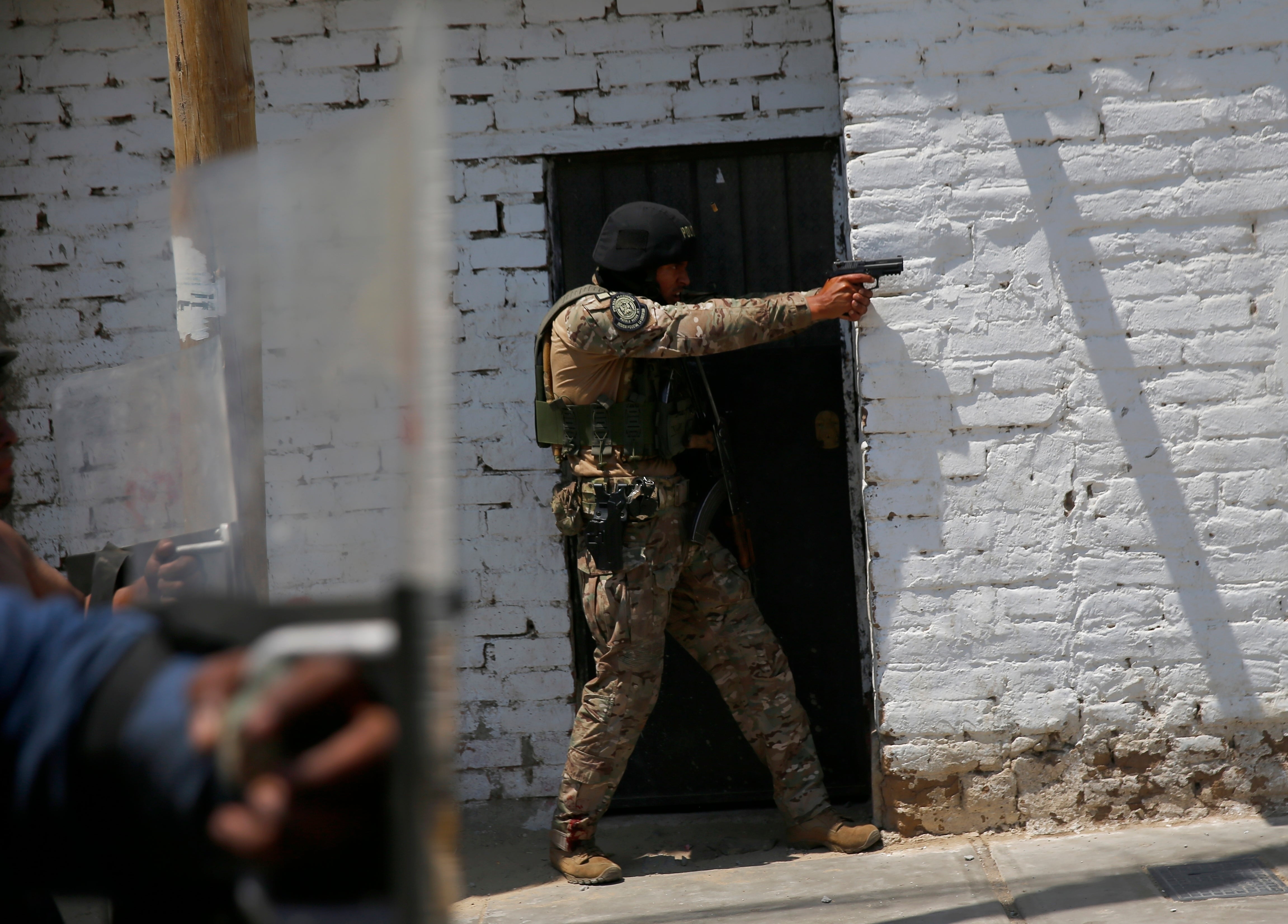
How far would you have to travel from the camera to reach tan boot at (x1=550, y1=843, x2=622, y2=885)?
9.71ft

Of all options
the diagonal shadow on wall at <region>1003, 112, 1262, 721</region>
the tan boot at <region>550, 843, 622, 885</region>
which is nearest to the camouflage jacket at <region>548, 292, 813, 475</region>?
the diagonal shadow on wall at <region>1003, 112, 1262, 721</region>

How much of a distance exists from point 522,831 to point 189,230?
8.69 feet

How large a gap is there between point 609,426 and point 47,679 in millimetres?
2195

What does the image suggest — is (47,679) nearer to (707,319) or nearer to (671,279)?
(707,319)

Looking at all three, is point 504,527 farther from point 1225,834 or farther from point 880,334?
point 1225,834

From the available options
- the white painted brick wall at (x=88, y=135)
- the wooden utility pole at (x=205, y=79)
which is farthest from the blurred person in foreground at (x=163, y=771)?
the white painted brick wall at (x=88, y=135)

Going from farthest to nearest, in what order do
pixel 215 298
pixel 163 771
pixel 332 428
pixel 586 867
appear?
1. pixel 586 867
2. pixel 215 298
3. pixel 332 428
4. pixel 163 771

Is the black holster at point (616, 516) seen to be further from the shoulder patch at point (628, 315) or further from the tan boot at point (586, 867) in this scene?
the tan boot at point (586, 867)

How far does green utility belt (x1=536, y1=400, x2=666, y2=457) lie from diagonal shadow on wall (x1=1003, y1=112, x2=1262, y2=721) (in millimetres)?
1261

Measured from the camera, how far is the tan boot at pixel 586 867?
2959 mm

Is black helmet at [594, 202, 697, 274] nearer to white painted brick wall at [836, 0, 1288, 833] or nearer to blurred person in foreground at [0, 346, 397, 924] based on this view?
white painted brick wall at [836, 0, 1288, 833]

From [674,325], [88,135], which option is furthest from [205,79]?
[88,135]

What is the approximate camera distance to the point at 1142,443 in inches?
114

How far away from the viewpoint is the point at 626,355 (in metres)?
2.91
